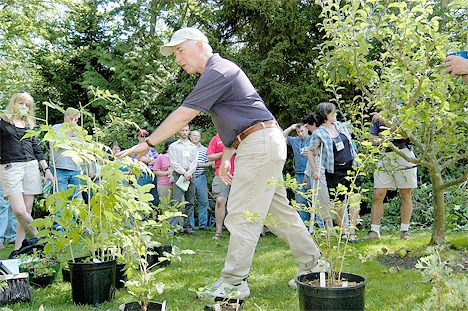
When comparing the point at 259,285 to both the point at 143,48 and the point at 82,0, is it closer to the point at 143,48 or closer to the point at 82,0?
the point at 143,48

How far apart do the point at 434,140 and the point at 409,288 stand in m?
1.40

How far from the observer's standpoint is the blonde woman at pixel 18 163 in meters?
4.74

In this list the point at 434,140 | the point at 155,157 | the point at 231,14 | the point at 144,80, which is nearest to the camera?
the point at 434,140

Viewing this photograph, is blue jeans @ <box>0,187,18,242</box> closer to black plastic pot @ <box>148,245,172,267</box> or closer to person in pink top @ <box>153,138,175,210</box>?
person in pink top @ <box>153,138,175,210</box>

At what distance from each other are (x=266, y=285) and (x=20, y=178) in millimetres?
2936

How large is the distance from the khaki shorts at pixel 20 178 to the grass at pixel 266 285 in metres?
0.91

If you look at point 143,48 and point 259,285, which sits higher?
point 143,48

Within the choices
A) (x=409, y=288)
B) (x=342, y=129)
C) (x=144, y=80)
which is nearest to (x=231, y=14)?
(x=144, y=80)

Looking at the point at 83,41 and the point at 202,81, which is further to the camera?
the point at 83,41

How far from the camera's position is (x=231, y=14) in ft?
41.3

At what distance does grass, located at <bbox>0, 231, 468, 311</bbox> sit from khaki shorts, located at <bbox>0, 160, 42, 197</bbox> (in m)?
0.91

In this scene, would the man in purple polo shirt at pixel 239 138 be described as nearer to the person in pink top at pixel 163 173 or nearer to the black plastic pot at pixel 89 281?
the black plastic pot at pixel 89 281

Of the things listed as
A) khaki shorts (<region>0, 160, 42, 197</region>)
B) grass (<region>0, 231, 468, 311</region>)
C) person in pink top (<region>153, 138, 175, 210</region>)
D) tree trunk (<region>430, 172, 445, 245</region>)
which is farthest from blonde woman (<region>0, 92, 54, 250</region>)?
tree trunk (<region>430, 172, 445, 245</region>)

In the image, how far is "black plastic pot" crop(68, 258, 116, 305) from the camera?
9.85 ft
